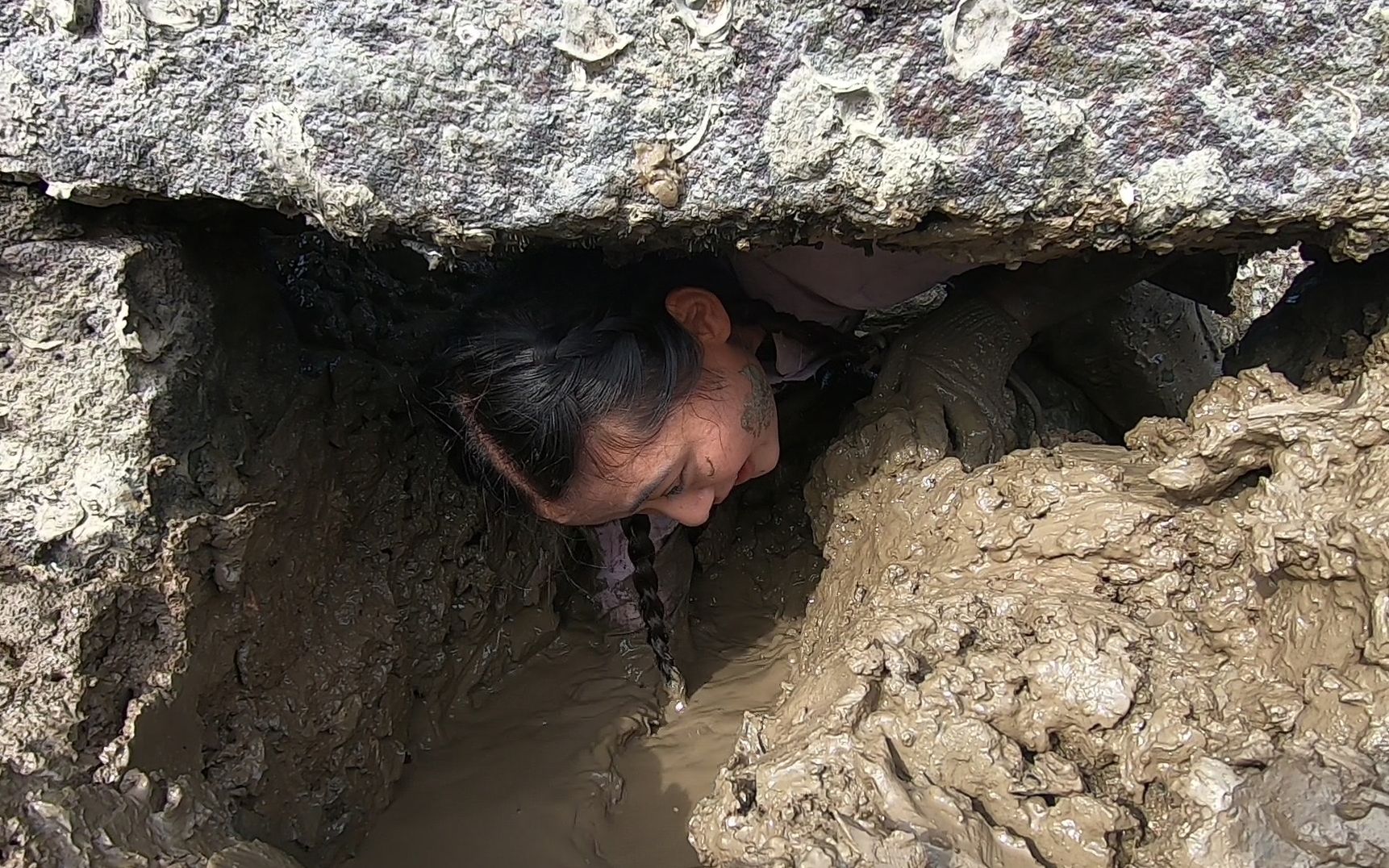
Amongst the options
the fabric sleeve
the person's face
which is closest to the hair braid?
the person's face

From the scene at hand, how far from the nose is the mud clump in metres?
0.45

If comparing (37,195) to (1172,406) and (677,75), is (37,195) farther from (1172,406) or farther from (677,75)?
(1172,406)

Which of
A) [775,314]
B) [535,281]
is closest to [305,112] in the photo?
[535,281]

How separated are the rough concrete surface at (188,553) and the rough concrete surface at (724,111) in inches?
7.4

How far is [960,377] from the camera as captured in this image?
177 centimetres

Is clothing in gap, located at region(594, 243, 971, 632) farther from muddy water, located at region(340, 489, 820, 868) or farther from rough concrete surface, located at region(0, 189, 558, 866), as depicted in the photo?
rough concrete surface, located at region(0, 189, 558, 866)

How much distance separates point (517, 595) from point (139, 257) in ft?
3.57

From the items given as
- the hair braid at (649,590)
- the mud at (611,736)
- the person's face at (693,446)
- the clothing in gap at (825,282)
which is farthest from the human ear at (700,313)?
the mud at (611,736)

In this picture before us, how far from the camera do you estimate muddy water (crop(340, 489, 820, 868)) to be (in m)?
1.69

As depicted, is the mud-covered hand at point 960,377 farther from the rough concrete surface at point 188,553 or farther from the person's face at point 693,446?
the rough concrete surface at point 188,553

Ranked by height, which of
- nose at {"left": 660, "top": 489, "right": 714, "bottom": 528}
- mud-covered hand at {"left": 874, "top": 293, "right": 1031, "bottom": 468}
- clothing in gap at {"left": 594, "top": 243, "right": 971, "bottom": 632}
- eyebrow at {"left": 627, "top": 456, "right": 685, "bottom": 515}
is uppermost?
clothing in gap at {"left": 594, "top": 243, "right": 971, "bottom": 632}

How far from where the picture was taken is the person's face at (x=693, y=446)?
166 cm

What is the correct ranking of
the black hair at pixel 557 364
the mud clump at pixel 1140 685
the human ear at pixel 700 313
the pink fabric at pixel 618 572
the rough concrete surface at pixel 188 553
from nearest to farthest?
the mud clump at pixel 1140 685, the rough concrete surface at pixel 188 553, the black hair at pixel 557 364, the human ear at pixel 700 313, the pink fabric at pixel 618 572

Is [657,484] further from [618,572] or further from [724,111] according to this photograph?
[724,111]
